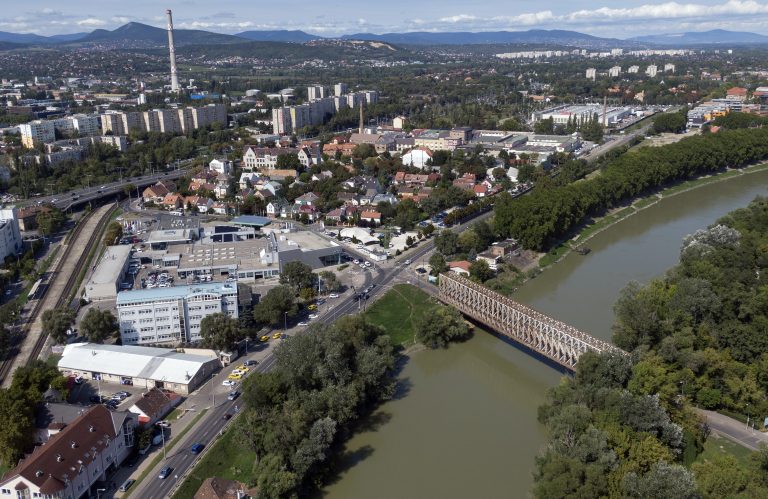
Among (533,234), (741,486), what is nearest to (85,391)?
(741,486)

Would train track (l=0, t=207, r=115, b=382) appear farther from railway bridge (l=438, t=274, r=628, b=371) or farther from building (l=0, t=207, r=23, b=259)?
railway bridge (l=438, t=274, r=628, b=371)

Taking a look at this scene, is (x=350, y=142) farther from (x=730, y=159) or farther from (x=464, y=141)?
(x=730, y=159)

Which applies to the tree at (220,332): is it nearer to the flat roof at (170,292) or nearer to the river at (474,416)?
the flat roof at (170,292)

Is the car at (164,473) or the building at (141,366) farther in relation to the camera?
the building at (141,366)

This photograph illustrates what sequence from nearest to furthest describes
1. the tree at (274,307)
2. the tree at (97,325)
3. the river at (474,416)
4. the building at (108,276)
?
the river at (474,416)
the tree at (97,325)
the tree at (274,307)
the building at (108,276)

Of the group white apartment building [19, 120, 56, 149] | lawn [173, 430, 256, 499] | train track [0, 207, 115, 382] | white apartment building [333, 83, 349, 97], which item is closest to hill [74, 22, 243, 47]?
white apartment building [333, 83, 349, 97]

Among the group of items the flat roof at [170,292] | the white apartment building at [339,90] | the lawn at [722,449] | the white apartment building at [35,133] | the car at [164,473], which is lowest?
the car at [164,473]

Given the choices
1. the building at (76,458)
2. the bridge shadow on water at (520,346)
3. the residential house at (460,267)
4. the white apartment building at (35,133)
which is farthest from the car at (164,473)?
the white apartment building at (35,133)

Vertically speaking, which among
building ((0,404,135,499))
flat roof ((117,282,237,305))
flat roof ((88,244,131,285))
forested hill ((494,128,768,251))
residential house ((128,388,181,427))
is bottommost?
residential house ((128,388,181,427))
